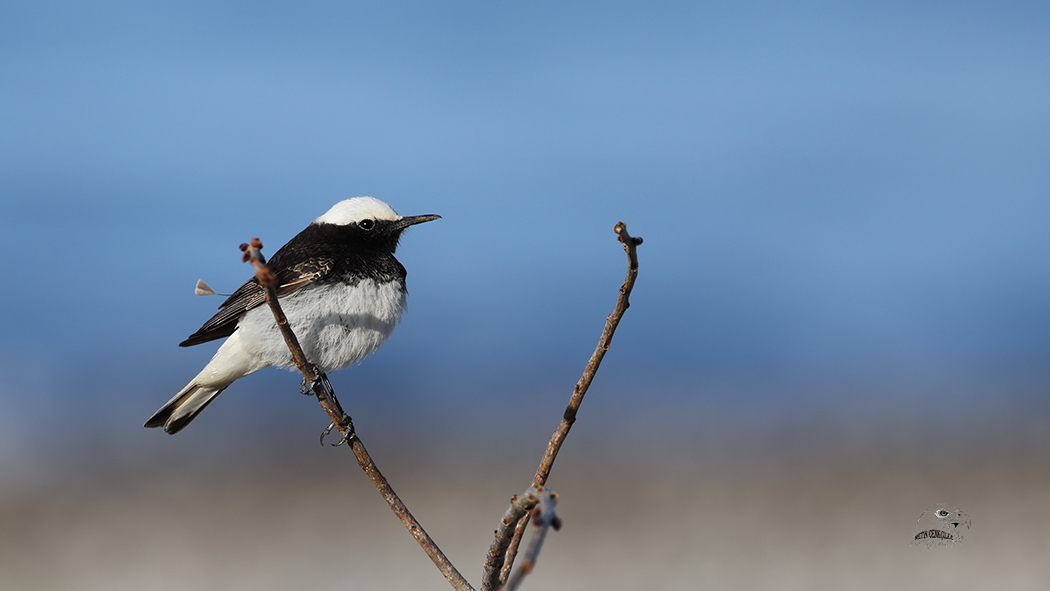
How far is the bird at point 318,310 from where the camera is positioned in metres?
5.20

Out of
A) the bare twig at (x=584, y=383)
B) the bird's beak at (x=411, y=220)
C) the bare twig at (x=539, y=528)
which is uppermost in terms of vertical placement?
the bird's beak at (x=411, y=220)

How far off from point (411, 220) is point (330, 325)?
1.24 metres

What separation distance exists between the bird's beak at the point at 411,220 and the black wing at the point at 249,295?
0.84m

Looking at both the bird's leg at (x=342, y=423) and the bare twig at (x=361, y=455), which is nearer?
the bare twig at (x=361, y=455)

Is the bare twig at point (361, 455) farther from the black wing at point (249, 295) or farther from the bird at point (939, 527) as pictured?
the bird at point (939, 527)

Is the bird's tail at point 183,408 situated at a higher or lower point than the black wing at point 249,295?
lower

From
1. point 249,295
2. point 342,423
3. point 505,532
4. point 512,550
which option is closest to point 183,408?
point 249,295

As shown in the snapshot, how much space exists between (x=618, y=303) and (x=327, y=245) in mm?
3649

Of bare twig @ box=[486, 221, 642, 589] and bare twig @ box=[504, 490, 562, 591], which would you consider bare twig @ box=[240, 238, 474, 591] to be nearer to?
bare twig @ box=[486, 221, 642, 589]

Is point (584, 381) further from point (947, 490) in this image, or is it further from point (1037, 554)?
point (947, 490)

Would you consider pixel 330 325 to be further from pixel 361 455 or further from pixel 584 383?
pixel 584 383

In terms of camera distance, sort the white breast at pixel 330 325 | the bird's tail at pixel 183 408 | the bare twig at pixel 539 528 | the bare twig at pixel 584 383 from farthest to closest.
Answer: the bird's tail at pixel 183 408 → the white breast at pixel 330 325 → the bare twig at pixel 584 383 → the bare twig at pixel 539 528

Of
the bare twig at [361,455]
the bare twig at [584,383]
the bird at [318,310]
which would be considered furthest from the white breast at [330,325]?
the bare twig at [584,383]

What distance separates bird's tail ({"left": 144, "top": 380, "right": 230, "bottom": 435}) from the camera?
19.2 feet
